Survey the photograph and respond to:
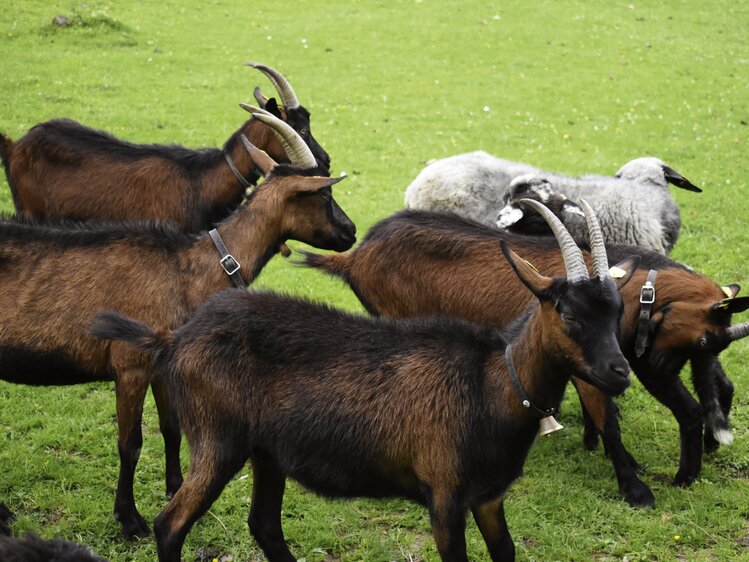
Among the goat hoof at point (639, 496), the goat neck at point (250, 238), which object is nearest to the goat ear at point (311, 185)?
the goat neck at point (250, 238)

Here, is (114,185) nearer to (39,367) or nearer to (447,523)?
(39,367)

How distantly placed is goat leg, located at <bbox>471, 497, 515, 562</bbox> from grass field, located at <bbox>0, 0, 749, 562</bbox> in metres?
0.55

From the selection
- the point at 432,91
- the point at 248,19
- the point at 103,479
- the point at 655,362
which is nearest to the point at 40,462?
the point at 103,479

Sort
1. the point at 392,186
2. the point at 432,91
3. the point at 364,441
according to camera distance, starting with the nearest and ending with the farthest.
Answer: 1. the point at 364,441
2. the point at 392,186
3. the point at 432,91

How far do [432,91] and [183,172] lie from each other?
9704 millimetres

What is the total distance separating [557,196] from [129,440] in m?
4.07

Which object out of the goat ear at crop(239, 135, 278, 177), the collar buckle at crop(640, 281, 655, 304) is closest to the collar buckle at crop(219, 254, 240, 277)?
the goat ear at crop(239, 135, 278, 177)

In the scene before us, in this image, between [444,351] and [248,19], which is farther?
[248,19]

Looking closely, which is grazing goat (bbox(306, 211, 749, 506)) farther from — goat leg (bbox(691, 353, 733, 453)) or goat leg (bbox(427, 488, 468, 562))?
goat leg (bbox(427, 488, 468, 562))

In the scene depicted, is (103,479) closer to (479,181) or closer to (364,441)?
(364,441)

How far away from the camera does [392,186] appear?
1230 cm

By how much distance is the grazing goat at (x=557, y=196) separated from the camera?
7664 mm

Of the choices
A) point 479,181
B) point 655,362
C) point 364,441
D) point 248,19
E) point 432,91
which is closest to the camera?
point 364,441

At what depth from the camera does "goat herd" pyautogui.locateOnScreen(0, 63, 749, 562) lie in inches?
177
